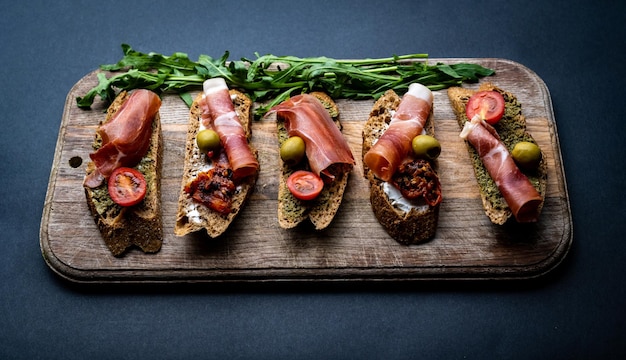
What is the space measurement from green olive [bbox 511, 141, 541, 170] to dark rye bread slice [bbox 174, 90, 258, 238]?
2.02 m

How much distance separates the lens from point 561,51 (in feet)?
19.4

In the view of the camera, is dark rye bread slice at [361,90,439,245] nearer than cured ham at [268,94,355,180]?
Yes

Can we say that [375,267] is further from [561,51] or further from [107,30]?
[107,30]

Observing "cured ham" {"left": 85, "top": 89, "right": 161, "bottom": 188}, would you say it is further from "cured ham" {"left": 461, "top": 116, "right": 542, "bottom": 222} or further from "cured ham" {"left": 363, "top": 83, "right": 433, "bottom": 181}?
"cured ham" {"left": 461, "top": 116, "right": 542, "bottom": 222}

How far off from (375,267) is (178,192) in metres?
1.65

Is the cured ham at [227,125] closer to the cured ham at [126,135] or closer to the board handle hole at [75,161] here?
the cured ham at [126,135]

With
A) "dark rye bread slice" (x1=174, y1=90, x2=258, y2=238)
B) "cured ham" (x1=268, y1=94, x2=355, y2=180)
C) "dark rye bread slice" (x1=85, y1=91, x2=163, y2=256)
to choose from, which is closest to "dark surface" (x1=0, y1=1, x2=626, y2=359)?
"dark rye bread slice" (x1=85, y1=91, x2=163, y2=256)

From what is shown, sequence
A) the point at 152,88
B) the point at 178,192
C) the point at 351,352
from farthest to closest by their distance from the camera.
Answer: the point at 152,88, the point at 178,192, the point at 351,352

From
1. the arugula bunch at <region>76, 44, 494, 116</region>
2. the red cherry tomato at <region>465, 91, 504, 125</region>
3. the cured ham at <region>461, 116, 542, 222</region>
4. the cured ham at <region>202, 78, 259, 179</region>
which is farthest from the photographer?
the arugula bunch at <region>76, 44, 494, 116</region>

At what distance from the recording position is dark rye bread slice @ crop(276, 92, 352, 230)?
181 inches

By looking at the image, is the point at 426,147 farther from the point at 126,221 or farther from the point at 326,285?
the point at 126,221

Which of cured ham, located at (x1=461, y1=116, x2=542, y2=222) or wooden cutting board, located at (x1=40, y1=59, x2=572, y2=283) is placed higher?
cured ham, located at (x1=461, y1=116, x2=542, y2=222)

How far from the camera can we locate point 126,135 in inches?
187

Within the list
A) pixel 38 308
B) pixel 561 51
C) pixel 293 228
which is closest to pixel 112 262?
pixel 38 308
